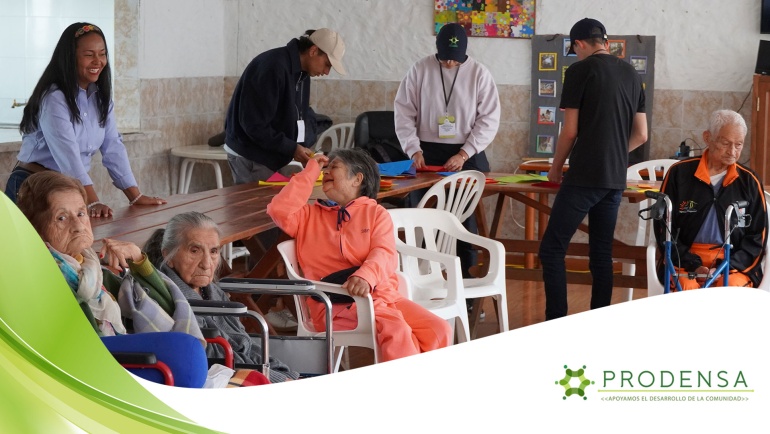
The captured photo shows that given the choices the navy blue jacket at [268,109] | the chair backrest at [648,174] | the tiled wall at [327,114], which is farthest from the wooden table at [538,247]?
the tiled wall at [327,114]

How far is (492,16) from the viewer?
23.6 ft

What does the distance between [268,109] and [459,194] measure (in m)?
1.00

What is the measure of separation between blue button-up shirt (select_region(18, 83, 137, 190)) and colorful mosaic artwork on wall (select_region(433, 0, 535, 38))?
3521mm

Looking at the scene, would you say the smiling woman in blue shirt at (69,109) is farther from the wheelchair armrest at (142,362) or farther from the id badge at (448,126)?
the id badge at (448,126)

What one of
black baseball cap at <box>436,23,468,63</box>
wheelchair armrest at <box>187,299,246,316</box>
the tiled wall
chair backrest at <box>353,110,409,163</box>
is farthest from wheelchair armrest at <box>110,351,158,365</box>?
chair backrest at <box>353,110,409,163</box>

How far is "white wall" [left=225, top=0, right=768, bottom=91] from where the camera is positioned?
269 inches

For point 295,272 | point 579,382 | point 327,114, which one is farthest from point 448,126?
point 579,382

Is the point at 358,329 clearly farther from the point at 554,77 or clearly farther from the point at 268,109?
the point at 554,77

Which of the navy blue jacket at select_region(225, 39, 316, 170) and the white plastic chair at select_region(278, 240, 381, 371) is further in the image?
the navy blue jacket at select_region(225, 39, 316, 170)

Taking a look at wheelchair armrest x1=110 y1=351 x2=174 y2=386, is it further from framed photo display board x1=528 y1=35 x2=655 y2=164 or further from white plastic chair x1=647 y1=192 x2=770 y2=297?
framed photo display board x1=528 y1=35 x2=655 y2=164

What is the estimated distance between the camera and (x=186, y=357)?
2.15 metres

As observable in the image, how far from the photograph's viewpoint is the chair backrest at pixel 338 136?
24.2 feet

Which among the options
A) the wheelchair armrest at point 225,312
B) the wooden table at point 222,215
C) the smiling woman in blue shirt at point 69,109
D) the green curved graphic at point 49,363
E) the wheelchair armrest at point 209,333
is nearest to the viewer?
the green curved graphic at point 49,363

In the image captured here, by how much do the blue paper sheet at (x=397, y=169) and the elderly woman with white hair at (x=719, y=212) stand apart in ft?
5.73
